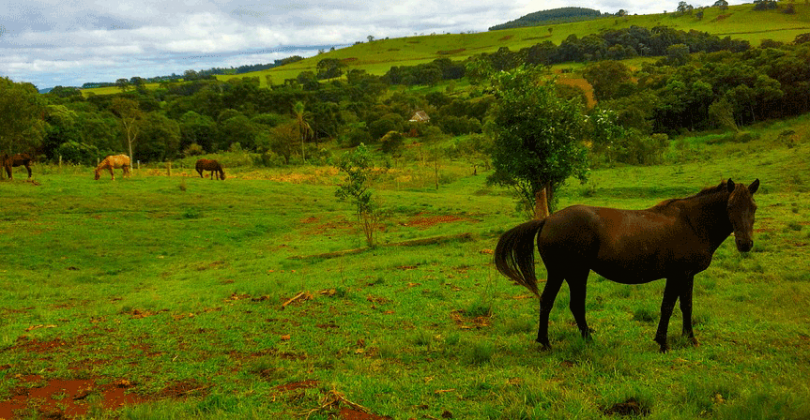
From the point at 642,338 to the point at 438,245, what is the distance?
11.8 metres

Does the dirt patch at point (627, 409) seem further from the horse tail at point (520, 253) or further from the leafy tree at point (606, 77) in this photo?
the leafy tree at point (606, 77)

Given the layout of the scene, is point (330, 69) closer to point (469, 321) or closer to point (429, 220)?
point (429, 220)

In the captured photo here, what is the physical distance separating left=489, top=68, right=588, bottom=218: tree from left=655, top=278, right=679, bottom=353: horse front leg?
912 centimetres

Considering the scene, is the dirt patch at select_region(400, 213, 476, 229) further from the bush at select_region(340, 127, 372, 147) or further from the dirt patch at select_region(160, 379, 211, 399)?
the bush at select_region(340, 127, 372, 147)

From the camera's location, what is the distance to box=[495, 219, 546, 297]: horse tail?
24.6 feet

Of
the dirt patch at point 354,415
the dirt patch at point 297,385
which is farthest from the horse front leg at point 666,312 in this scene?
the dirt patch at point 297,385

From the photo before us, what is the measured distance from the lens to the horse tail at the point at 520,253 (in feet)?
24.6

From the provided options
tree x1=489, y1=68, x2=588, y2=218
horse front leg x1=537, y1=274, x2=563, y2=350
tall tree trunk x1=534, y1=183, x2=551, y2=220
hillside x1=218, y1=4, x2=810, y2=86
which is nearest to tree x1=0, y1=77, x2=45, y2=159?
tree x1=489, y1=68, x2=588, y2=218

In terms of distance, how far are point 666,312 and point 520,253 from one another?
214 cm

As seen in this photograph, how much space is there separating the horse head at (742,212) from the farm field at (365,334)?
154cm

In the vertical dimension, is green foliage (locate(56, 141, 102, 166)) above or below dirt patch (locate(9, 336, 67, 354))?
above

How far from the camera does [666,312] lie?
274 inches

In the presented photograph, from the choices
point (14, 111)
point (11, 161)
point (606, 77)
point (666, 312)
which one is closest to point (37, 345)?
point (666, 312)

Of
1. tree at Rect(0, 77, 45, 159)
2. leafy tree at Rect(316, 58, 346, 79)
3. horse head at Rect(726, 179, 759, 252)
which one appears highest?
leafy tree at Rect(316, 58, 346, 79)
